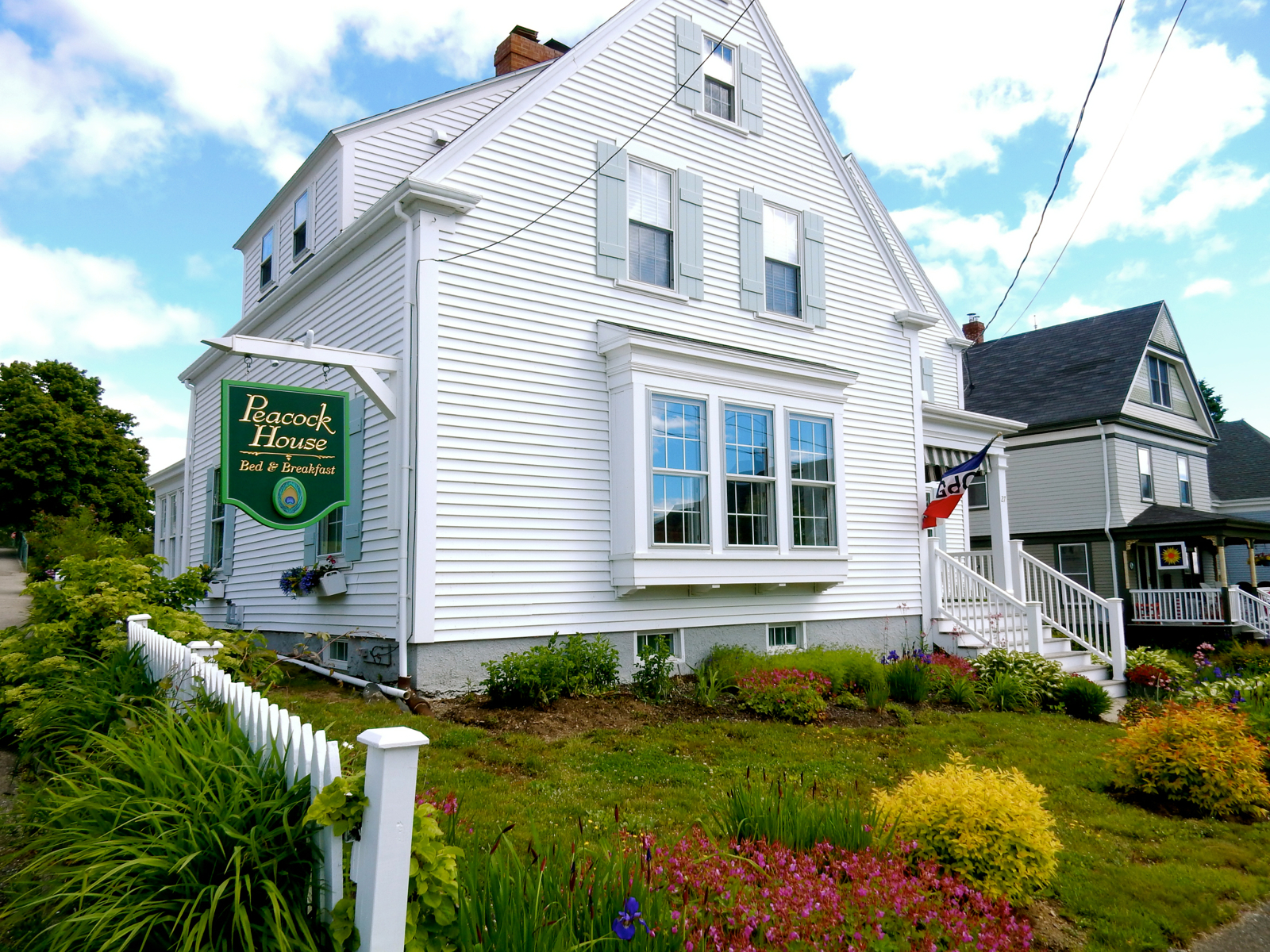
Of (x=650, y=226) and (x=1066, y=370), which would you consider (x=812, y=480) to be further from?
(x=1066, y=370)

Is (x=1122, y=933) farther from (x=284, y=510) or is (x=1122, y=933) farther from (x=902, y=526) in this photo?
(x=902, y=526)

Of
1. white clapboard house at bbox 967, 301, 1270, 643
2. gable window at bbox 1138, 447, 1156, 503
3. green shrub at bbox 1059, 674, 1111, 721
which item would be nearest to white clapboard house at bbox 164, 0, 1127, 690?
green shrub at bbox 1059, 674, 1111, 721

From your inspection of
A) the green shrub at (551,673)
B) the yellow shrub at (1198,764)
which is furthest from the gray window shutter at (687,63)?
the yellow shrub at (1198,764)

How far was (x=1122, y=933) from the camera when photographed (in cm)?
432

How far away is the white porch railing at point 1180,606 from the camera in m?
20.0

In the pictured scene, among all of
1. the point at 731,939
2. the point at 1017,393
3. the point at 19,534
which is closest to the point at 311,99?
the point at 731,939

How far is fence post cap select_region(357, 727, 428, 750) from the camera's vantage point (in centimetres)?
272

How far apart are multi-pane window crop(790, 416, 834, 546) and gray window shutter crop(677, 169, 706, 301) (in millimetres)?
2286

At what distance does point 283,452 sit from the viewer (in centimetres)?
798

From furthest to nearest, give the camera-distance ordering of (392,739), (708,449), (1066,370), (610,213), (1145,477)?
(1066,370), (1145,477), (610,213), (708,449), (392,739)

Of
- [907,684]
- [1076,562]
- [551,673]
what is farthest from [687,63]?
[1076,562]

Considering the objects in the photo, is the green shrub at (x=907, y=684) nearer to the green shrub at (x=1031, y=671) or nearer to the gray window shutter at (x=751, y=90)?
the green shrub at (x=1031, y=671)

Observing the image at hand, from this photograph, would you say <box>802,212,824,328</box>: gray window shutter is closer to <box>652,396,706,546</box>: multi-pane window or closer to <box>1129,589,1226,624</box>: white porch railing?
<box>652,396,706,546</box>: multi-pane window

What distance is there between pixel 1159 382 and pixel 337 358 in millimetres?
26113
